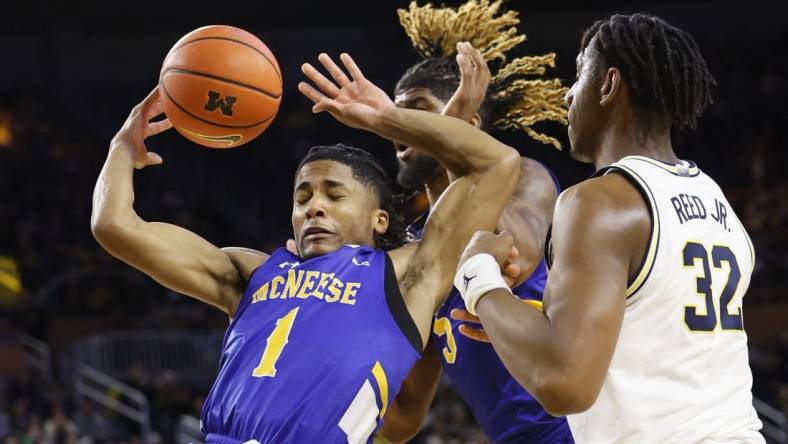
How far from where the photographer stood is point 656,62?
2.90m

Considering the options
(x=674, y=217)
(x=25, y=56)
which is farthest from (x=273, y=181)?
(x=674, y=217)

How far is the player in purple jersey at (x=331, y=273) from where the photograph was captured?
11.0 ft

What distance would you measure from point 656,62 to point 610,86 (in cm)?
14

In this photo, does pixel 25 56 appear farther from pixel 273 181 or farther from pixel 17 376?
pixel 17 376

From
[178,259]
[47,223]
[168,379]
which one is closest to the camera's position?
[178,259]

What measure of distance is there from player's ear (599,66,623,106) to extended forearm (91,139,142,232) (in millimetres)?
1709

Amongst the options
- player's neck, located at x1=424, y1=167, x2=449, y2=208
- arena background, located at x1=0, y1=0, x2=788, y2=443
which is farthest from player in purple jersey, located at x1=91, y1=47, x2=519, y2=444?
arena background, located at x1=0, y1=0, x2=788, y2=443

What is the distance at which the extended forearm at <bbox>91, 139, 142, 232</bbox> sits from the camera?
375cm

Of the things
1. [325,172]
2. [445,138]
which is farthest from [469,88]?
[325,172]

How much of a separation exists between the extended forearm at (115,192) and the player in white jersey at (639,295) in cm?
144

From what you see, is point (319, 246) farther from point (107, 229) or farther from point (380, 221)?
point (107, 229)

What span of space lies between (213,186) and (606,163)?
17.5 meters

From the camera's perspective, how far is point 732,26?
19.8 meters

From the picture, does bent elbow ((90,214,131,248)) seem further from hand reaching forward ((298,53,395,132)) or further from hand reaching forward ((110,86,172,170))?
hand reaching forward ((298,53,395,132))
